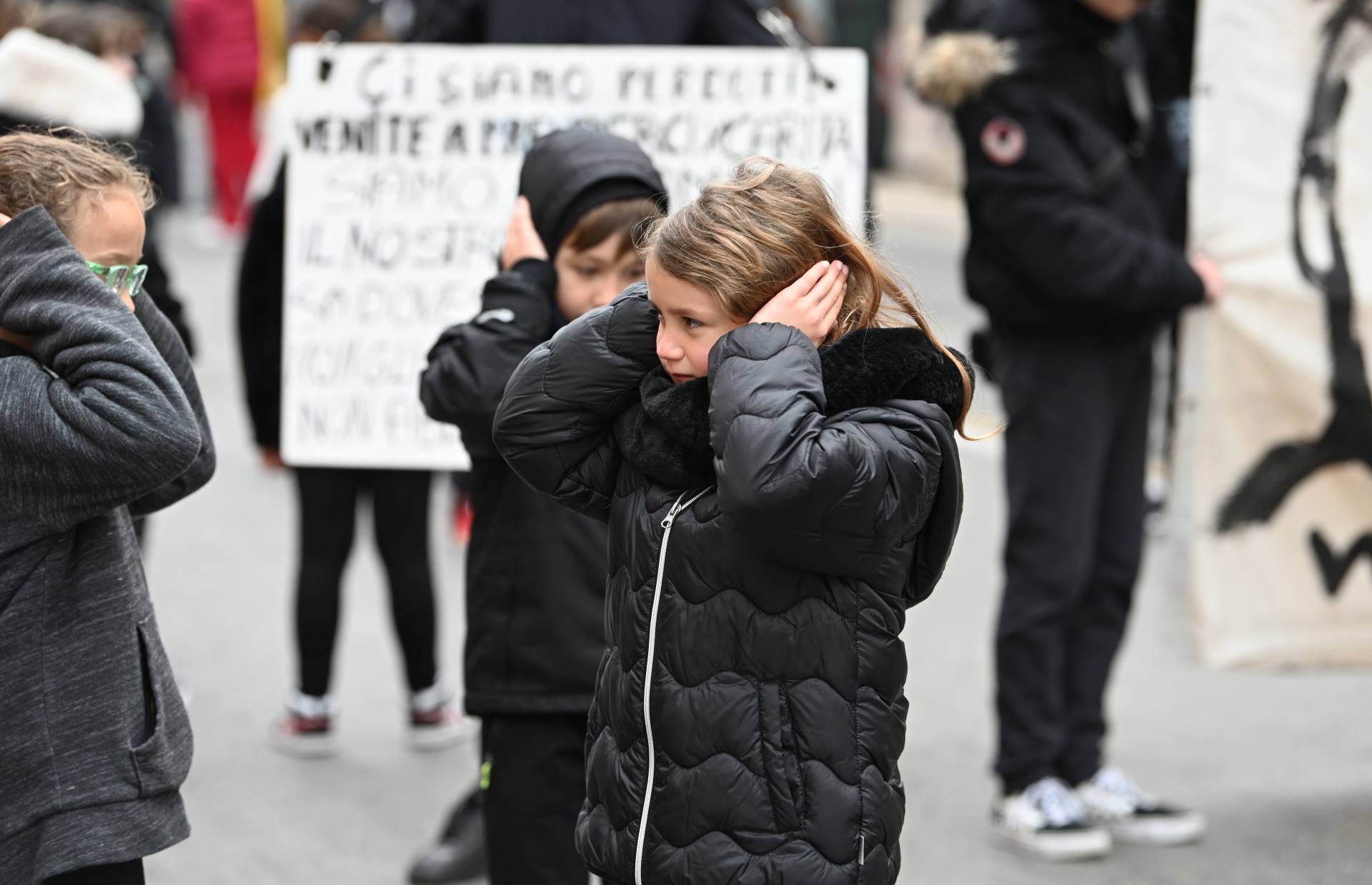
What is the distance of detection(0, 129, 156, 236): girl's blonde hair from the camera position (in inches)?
98.9

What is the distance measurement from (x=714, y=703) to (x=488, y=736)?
93 cm

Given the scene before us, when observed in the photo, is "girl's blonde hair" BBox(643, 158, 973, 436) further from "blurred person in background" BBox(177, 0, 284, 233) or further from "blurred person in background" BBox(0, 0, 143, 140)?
"blurred person in background" BBox(177, 0, 284, 233)

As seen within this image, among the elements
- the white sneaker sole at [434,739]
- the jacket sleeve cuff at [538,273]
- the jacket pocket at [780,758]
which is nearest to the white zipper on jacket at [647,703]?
the jacket pocket at [780,758]

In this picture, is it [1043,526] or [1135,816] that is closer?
[1043,526]

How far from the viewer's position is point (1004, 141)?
4094 mm

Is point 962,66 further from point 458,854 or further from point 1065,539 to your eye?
point 458,854

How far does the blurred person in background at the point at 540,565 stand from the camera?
3.01 meters

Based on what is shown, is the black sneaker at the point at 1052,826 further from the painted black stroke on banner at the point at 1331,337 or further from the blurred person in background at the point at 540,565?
the blurred person in background at the point at 540,565

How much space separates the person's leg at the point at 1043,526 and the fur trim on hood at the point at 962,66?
0.59m

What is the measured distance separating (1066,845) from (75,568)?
8.19ft

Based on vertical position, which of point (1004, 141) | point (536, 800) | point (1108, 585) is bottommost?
point (536, 800)

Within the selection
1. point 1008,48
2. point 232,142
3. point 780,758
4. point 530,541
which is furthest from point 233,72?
point 780,758

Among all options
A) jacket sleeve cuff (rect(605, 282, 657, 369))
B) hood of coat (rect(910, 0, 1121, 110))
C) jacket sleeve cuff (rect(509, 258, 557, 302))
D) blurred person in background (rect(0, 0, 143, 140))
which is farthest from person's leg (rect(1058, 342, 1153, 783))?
blurred person in background (rect(0, 0, 143, 140))

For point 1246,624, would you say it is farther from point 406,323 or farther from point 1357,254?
point 406,323
